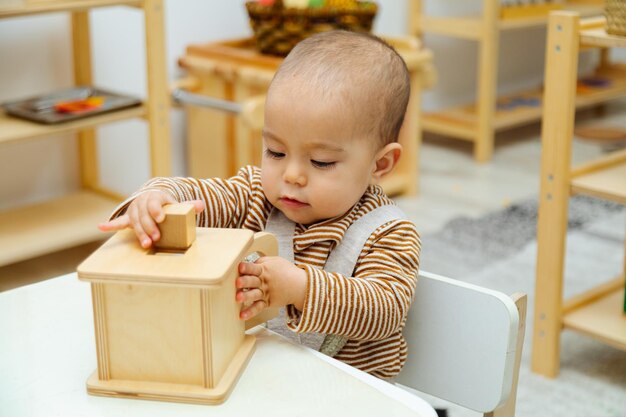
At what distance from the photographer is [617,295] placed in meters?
1.98

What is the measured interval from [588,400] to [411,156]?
1.37 metres

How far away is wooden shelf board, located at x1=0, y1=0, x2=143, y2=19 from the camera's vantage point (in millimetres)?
1936

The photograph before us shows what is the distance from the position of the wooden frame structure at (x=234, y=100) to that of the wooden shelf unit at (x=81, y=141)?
366 mm

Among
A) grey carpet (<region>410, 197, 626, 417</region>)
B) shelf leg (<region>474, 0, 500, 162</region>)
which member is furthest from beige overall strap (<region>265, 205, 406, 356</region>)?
shelf leg (<region>474, 0, 500, 162</region>)

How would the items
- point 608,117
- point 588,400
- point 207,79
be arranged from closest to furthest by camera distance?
point 588,400
point 207,79
point 608,117

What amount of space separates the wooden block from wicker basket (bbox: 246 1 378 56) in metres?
1.85

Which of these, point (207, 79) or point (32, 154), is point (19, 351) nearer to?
point (32, 154)

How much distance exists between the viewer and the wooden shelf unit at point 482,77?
3.26m

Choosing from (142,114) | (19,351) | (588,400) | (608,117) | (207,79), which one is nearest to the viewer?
(19,351)

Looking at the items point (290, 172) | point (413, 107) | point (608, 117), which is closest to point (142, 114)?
point (413, 107)

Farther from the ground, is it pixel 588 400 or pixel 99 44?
pixel 99 44

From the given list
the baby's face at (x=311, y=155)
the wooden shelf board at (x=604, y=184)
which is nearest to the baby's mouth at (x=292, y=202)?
the baby's face at (x=311, y=155)

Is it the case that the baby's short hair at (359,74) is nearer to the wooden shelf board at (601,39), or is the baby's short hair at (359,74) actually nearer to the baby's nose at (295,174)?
the baby's nose at (295,174)

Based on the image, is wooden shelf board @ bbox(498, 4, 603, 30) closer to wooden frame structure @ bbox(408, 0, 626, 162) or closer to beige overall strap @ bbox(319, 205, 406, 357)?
wooden frame structure @ bbox(408, 0, 626, 162)
